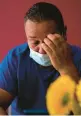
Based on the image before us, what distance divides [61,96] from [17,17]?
5.92 feet

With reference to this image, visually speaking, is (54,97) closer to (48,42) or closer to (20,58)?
A: (48,42)

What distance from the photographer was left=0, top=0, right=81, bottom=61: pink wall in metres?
2.20

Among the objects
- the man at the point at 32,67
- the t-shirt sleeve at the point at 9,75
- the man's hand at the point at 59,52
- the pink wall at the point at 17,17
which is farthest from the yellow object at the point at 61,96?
the pink wall at the point at 17,17

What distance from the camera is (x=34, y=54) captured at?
111 centimetres

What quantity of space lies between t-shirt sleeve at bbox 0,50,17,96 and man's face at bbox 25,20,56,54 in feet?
0.49

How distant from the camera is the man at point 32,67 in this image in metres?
1.05

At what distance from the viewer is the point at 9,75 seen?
1143mm

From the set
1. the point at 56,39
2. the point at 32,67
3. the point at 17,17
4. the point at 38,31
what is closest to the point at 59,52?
the point at 56,39

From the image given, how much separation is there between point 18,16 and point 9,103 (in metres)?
1.22

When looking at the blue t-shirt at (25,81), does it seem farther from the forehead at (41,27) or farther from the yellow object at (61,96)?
the yellow object at (61,96)

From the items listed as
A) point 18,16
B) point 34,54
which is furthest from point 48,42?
point 18,16

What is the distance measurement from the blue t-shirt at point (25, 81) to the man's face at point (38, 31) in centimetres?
13

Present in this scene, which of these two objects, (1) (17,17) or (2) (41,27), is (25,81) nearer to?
(2) (41,27)

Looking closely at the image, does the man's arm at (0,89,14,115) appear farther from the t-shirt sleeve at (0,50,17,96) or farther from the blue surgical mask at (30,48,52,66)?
the blue surgical mask at (30,48,52,66)
